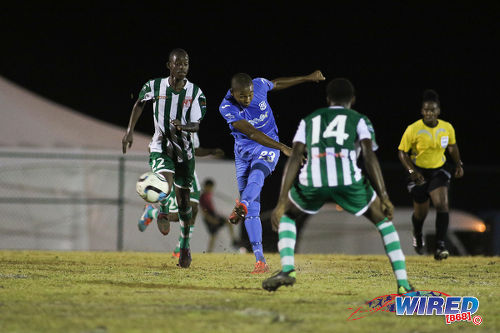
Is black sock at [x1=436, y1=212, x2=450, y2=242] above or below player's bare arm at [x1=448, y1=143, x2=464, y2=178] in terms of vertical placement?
below

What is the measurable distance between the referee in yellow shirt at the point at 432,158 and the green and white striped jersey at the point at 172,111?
381cm

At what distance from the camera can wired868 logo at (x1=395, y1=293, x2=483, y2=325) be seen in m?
5.34

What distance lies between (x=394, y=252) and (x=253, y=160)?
3.41 meters

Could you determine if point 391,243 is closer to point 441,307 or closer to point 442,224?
point 441,307

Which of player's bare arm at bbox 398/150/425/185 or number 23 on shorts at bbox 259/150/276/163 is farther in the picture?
player's bare arm at bbox 398/150/425/185

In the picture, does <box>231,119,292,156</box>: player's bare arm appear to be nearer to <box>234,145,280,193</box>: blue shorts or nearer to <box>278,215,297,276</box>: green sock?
<box>234,145,280,193</box>: blue shorts

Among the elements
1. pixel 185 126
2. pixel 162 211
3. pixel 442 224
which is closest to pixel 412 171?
pixel 442 224

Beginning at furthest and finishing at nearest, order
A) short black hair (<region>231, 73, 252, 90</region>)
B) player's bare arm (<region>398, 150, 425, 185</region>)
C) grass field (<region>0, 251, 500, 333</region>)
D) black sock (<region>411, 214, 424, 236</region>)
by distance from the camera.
→ 1. black sock (<region>411, 214, 424, 236</region>)
2. player's bare arm (<region>398, 150, 425, 185</region>)
3. short black hair (<region>231, 73, 252, 90</region>)
4. grass field (<region>0, 251, 500, 333</region>)

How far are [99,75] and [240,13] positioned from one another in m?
7.28

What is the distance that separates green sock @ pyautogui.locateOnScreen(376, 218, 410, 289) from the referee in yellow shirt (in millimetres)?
5168

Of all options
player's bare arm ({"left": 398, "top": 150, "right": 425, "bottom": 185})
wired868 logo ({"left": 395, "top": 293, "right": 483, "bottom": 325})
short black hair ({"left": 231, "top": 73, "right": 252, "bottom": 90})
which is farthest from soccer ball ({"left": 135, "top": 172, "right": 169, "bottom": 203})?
player's bare arm ({"left": 398, "top": 150, "right": 425, "bottom": 185})

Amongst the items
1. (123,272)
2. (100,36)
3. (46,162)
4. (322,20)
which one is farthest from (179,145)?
(100,36)

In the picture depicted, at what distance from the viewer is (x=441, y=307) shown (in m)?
5.70

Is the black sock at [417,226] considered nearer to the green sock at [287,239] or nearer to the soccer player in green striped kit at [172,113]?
the soccer player in green striped kit at [172,113]
